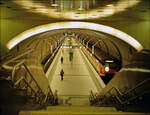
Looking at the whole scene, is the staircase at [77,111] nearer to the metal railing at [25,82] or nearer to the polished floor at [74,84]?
the metal railing at [25,82]

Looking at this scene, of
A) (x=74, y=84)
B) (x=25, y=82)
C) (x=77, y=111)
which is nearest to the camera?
(x=77, y=111)

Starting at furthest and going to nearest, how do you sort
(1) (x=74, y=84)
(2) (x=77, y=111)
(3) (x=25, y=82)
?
(1) (x=74, y=84)
(3) (x=25, y=82)
(2) (x=77, y=111)

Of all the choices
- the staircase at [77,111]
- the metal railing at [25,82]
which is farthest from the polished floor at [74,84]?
the staircase at [77,111]

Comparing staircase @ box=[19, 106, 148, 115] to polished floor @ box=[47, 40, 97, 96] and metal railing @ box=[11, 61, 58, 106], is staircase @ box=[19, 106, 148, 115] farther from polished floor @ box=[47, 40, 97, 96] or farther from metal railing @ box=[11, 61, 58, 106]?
polished floor @ box=[47, 40, 97, 96]

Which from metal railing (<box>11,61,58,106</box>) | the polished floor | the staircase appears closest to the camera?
the staircase

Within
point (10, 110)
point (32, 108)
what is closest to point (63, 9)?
point (32, 108)

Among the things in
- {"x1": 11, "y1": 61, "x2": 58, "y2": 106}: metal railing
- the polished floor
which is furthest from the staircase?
the polished floor

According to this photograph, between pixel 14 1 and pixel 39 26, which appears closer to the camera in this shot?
pixel 14 1

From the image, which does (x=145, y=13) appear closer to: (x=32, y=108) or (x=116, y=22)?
(x=116, y=22)

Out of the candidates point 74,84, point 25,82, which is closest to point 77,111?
point 25,82

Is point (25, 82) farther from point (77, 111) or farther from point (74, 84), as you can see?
point (74, 84)

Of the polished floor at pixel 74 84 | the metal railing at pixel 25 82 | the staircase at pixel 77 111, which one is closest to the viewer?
the staircase at pixel 77 111

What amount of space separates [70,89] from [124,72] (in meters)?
3.24

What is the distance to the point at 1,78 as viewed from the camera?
4.07 meters
